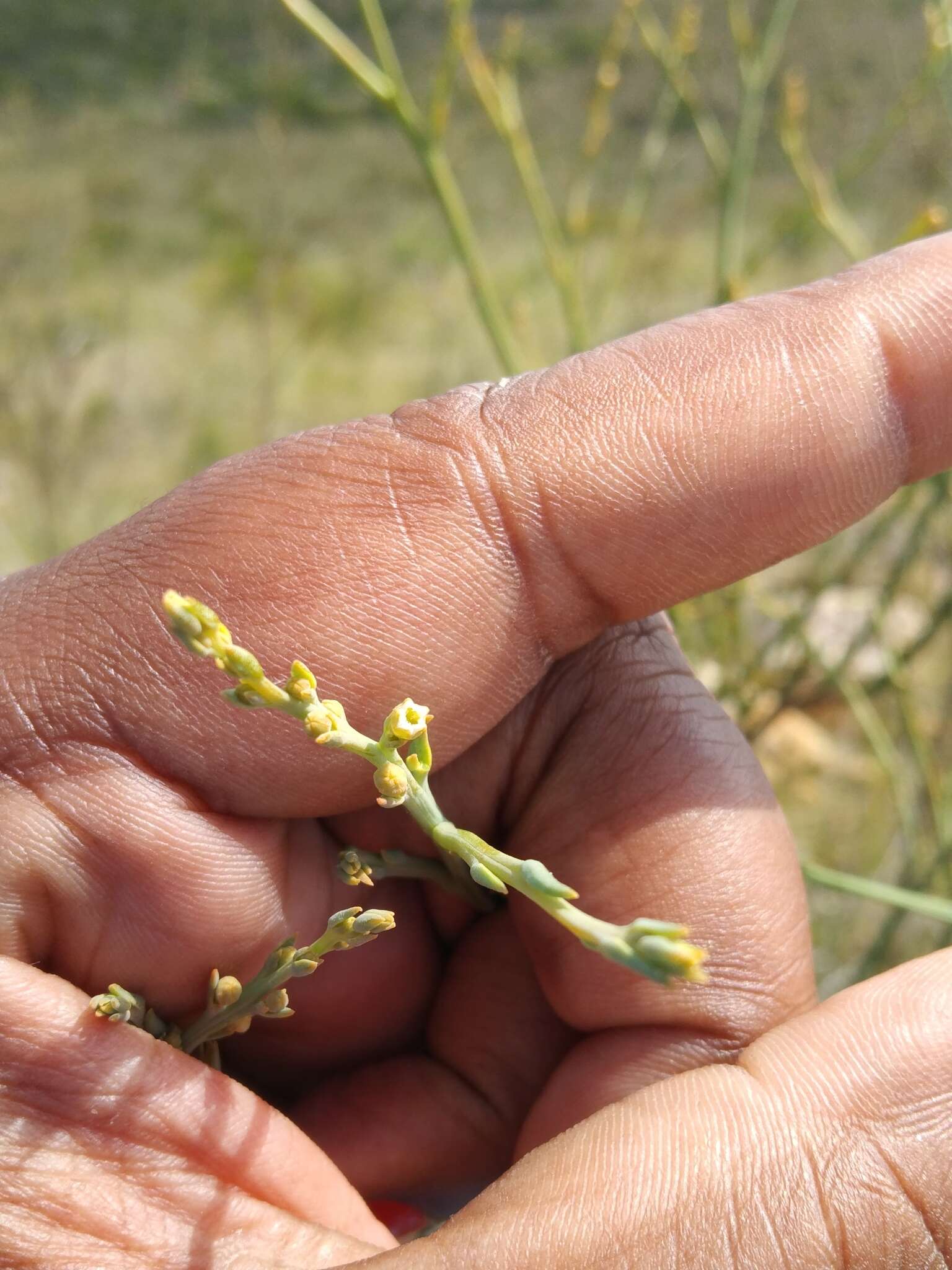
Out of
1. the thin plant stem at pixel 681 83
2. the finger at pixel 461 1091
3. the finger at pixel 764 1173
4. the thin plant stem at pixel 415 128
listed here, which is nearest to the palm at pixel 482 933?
the finger at pixel 461 1091

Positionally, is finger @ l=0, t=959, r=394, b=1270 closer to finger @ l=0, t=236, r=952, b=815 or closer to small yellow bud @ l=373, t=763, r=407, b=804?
finger @ l=0, t=236, r=952, b=815

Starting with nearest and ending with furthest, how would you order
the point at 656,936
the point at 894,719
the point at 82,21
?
the point at 656,936 → the point at 894,719 → the point at 82,21

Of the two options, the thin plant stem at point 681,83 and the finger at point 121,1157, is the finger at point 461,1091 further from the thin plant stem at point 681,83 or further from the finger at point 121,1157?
the thin plant stem at point 681,83

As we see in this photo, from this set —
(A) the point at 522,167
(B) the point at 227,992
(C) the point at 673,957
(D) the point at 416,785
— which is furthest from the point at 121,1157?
(A) the point at 522,167

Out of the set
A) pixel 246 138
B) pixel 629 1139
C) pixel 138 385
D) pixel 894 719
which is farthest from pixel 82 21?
pixel 629 1139

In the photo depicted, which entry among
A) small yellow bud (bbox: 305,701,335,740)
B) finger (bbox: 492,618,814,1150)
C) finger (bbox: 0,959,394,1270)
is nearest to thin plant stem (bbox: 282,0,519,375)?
finger (bbox: 492,618,814,1150)

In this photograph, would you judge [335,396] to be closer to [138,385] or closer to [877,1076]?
[138,385]
